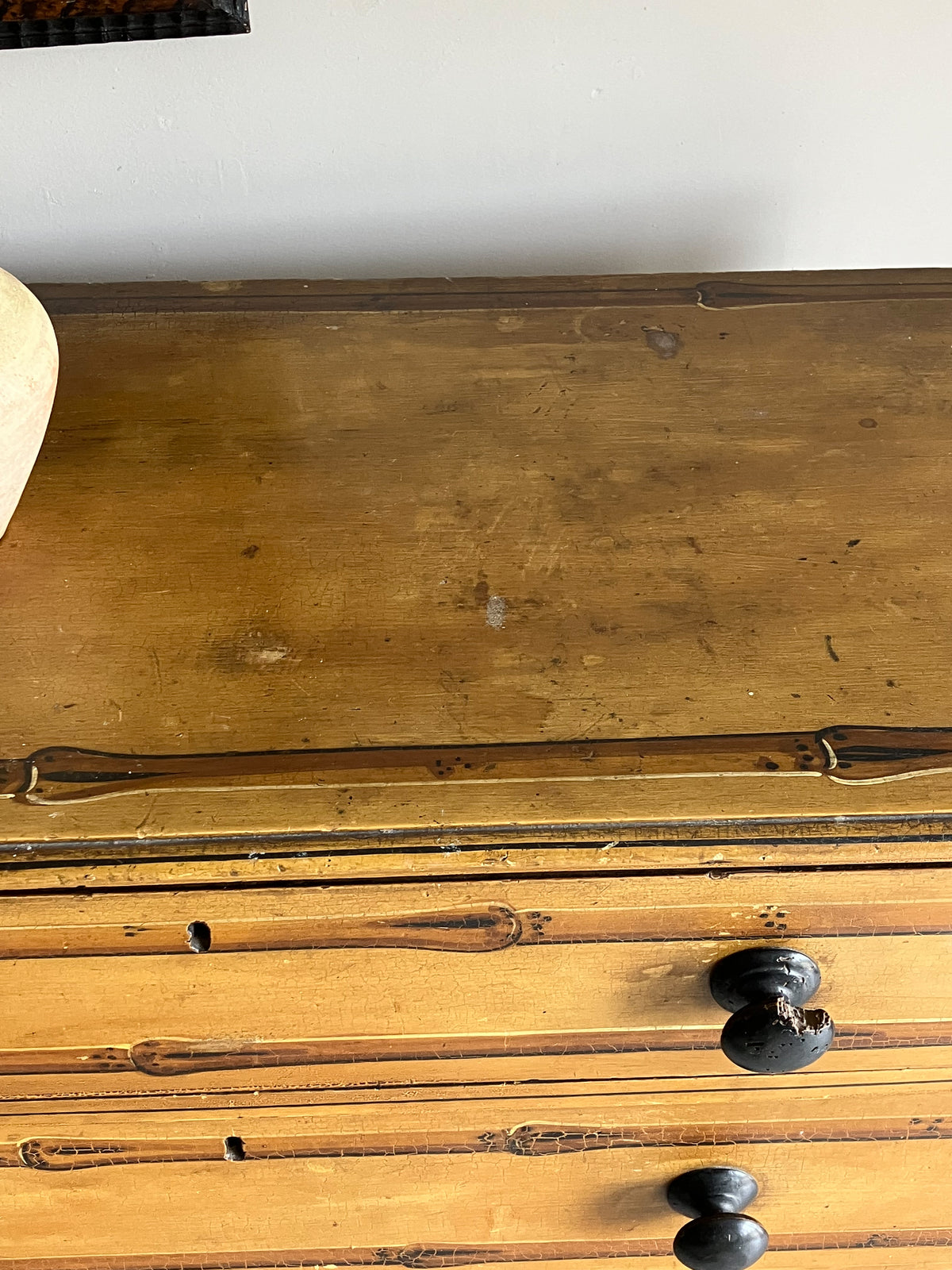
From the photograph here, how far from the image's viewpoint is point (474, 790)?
57cm

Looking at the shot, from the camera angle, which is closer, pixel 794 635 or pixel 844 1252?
pixel 794 635

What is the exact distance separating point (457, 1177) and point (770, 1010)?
0.85 ft

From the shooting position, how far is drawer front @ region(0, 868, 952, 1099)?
23.2 inches

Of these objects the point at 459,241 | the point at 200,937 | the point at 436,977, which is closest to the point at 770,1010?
the point at 436,977

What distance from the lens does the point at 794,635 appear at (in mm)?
643

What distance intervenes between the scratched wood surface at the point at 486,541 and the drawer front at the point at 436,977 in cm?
5

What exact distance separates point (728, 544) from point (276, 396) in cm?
33

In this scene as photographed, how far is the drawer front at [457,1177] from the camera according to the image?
2.26 ft

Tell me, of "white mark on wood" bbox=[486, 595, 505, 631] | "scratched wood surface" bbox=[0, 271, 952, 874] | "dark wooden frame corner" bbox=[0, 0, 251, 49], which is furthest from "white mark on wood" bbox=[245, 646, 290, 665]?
"dark wooden frame corner" bbox=[0, 0, 251, 49]

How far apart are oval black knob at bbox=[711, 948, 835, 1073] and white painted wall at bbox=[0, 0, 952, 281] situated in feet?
2.05

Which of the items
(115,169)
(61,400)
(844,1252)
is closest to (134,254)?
(115,169)

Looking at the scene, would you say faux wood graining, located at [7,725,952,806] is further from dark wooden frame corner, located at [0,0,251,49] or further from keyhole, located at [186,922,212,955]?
dark wooden frame corner, located at [0,0,251,49]

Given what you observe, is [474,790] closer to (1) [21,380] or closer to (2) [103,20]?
(1) [21,380]

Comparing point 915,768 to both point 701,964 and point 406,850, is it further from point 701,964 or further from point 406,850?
point 406,850
